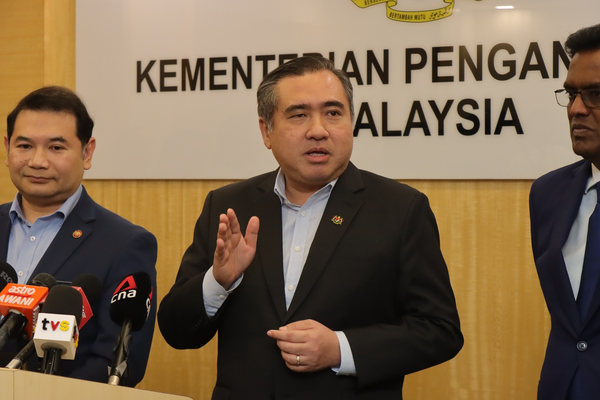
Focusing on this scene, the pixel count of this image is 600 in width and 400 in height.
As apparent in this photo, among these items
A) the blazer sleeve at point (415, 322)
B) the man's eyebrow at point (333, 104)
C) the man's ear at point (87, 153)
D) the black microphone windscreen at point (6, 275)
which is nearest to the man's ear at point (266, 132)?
the man's eyebrow at point (333, 104)

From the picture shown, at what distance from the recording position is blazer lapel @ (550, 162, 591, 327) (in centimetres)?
188

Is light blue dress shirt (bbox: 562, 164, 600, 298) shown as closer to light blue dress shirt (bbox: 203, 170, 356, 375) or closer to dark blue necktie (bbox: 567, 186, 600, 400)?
dark blue necktie (bbox: 567, 186, 600, 400)

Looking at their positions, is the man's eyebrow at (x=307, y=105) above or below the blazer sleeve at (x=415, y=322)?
above

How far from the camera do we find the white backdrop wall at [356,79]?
2826 mm

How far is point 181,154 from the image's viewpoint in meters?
3.33

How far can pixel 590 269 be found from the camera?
188cm

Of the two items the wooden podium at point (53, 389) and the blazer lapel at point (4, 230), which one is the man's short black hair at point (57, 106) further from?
the wooden podium at point (53, 389)

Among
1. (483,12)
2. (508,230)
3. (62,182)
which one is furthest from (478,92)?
(62,182)

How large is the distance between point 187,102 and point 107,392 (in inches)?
88.2

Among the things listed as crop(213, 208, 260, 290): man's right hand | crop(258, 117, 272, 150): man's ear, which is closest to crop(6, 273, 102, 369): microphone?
crop(213, 208, 260, 290): man's right hand

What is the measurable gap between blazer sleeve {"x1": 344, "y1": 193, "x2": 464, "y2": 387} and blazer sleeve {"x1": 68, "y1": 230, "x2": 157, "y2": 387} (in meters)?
0.72

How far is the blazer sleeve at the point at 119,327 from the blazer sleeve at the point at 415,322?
718 millimetres

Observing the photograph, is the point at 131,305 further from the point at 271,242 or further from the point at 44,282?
the point at 271,242

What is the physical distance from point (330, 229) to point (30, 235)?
3.55 feet
